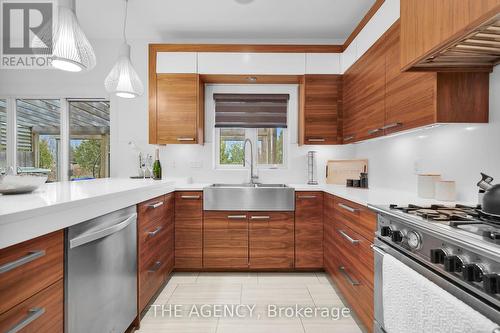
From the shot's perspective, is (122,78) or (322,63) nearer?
(122,78)

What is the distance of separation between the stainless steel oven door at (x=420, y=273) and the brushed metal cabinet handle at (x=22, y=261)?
1467mm

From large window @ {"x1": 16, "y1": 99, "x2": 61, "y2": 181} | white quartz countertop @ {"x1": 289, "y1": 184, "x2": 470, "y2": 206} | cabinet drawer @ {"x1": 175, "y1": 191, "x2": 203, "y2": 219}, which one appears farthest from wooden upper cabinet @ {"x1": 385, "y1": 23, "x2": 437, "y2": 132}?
large window @ {"x1": 16, "y1": 99, "x2": 61, "y2": 181}

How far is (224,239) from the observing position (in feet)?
9.06

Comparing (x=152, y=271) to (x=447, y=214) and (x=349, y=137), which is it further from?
(x=349, y=137)

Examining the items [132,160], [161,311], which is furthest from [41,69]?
[161,311]

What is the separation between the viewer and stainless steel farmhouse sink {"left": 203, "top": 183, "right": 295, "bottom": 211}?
108 inches

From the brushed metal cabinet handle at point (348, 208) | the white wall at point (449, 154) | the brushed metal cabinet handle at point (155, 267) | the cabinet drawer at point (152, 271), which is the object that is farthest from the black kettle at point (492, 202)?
the brushed metal cabinet handle at point (155, 267)

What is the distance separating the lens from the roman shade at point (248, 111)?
3412 millimetres

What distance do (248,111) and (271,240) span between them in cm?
162

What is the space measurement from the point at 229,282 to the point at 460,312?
2.07 m

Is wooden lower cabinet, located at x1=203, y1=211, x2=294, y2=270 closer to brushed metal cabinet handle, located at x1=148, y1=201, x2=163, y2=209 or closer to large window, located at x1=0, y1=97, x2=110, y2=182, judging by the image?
brushed metal cabinet handle, located at x1=148, y1=201, x2=163, y2=209

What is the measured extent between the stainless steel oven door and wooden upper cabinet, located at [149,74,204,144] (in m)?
2.20

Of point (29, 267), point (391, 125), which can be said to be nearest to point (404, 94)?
point (391, 125)

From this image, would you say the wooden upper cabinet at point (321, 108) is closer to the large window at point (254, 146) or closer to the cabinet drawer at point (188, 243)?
the large window at point (254, 146)
